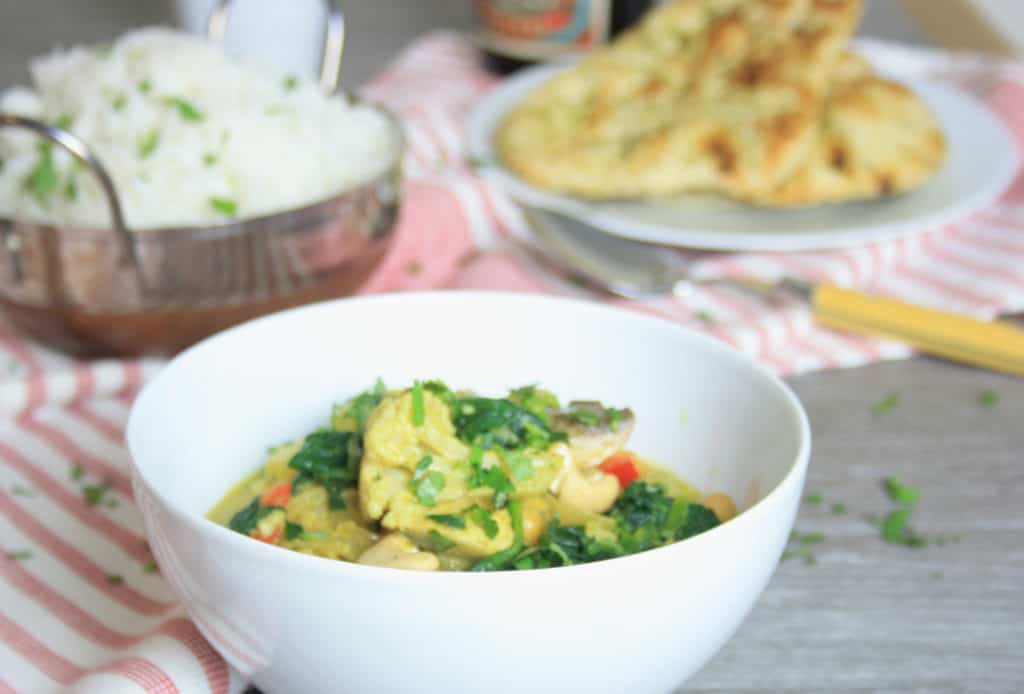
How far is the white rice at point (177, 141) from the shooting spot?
1891 millimetres

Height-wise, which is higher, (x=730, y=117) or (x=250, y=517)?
(x=250, y=517)

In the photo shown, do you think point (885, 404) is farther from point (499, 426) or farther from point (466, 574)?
point (466, 574)

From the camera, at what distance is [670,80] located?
2.67m

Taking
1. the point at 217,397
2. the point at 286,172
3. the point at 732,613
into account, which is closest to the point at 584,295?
the point at 286,172

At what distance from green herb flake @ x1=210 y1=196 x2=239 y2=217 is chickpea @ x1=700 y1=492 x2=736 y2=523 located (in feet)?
3.09

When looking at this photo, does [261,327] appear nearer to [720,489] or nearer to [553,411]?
[553,411]

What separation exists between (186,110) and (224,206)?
195 millimetres

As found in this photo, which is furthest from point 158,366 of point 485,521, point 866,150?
point 866,150

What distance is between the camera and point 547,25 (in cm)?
312

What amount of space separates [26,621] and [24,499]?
0.31 meters

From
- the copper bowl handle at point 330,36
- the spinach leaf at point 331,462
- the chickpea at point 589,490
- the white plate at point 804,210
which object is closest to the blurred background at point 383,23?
the copper bowl handle at point 330,36

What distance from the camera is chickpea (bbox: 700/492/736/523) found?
4.32 ft

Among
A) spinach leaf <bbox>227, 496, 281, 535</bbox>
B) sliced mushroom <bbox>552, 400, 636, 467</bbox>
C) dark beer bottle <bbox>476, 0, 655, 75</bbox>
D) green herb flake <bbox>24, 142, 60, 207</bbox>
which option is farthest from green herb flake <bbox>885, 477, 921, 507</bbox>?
dark beer bottle <bbox>476, 0, 655, 75</bbox>

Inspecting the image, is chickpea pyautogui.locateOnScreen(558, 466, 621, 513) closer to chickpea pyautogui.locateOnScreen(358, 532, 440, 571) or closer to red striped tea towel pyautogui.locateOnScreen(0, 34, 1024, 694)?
chickpea pyautogui.locateOnScreen(358, 532, 440, 571)
